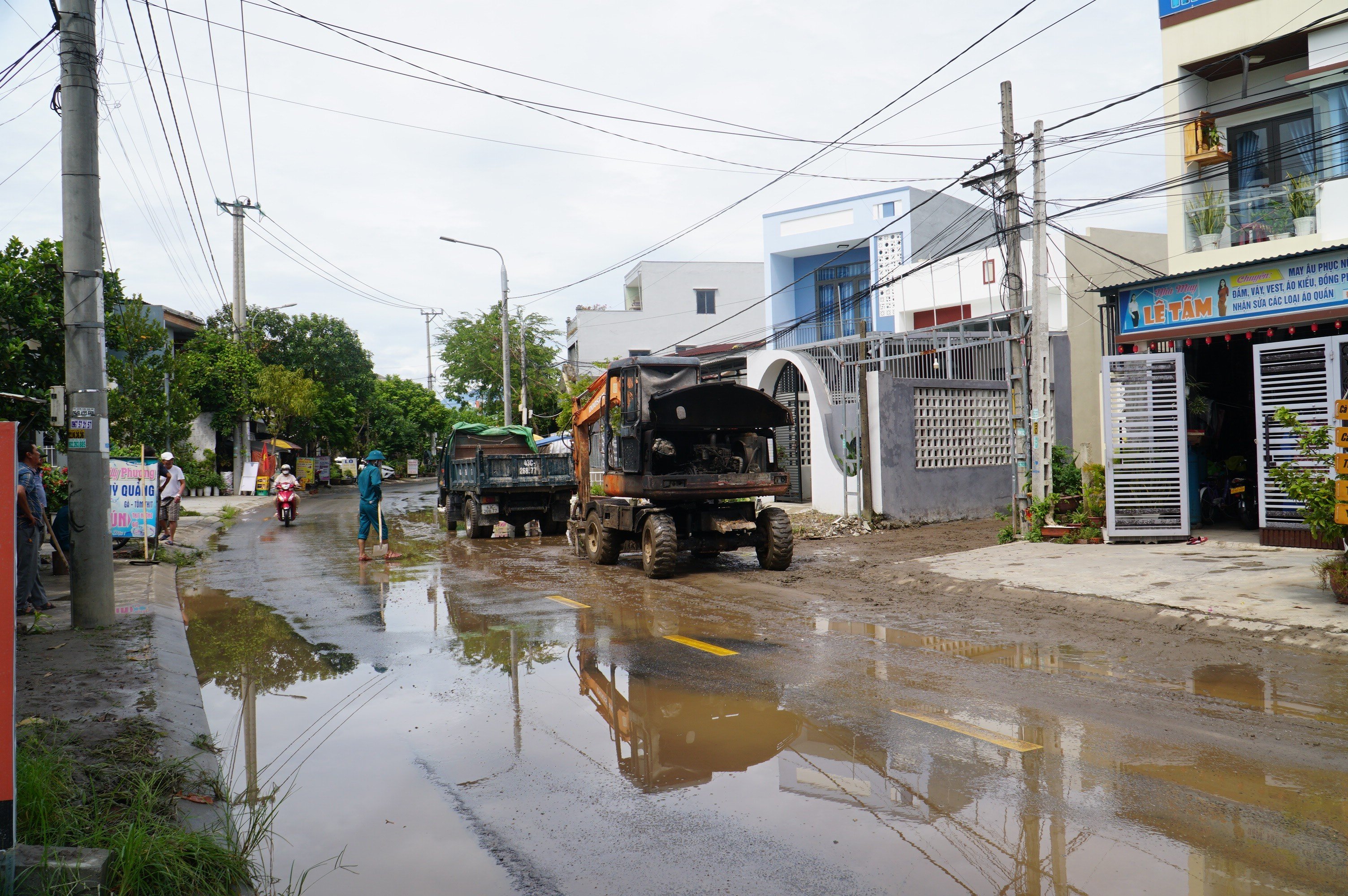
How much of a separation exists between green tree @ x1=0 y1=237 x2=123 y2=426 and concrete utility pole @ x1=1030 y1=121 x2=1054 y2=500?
13.1 m

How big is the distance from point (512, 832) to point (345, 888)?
0.77 meters

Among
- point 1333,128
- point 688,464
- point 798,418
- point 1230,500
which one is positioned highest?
point 1333,128

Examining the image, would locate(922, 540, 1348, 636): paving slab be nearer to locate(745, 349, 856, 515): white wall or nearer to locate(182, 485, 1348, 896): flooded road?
locate(182, 485, 1348, 896): flooded road

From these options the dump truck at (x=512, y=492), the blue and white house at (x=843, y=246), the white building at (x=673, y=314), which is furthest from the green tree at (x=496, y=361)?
the dump truck at (x=512, y=492)

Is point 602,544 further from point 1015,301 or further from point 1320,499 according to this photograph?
point 1320,499

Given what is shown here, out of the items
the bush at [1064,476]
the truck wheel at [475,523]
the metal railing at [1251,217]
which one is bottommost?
the truck wheel at [475,523]

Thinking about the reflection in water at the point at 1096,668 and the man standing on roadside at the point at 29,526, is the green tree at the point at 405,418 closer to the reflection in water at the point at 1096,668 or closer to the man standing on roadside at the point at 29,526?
the man standing on roadside at the point at 29,526

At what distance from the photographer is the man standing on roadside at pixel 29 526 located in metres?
9.19

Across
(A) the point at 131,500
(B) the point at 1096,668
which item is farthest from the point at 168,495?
(B) the point at 1096,668

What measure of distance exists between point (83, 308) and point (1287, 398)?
14810 millimetres

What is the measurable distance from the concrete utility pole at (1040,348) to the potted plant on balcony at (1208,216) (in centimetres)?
286

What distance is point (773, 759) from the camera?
208 inches

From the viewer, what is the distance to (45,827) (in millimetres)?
3891

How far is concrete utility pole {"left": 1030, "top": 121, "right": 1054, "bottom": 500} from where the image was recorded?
47.8 feet
